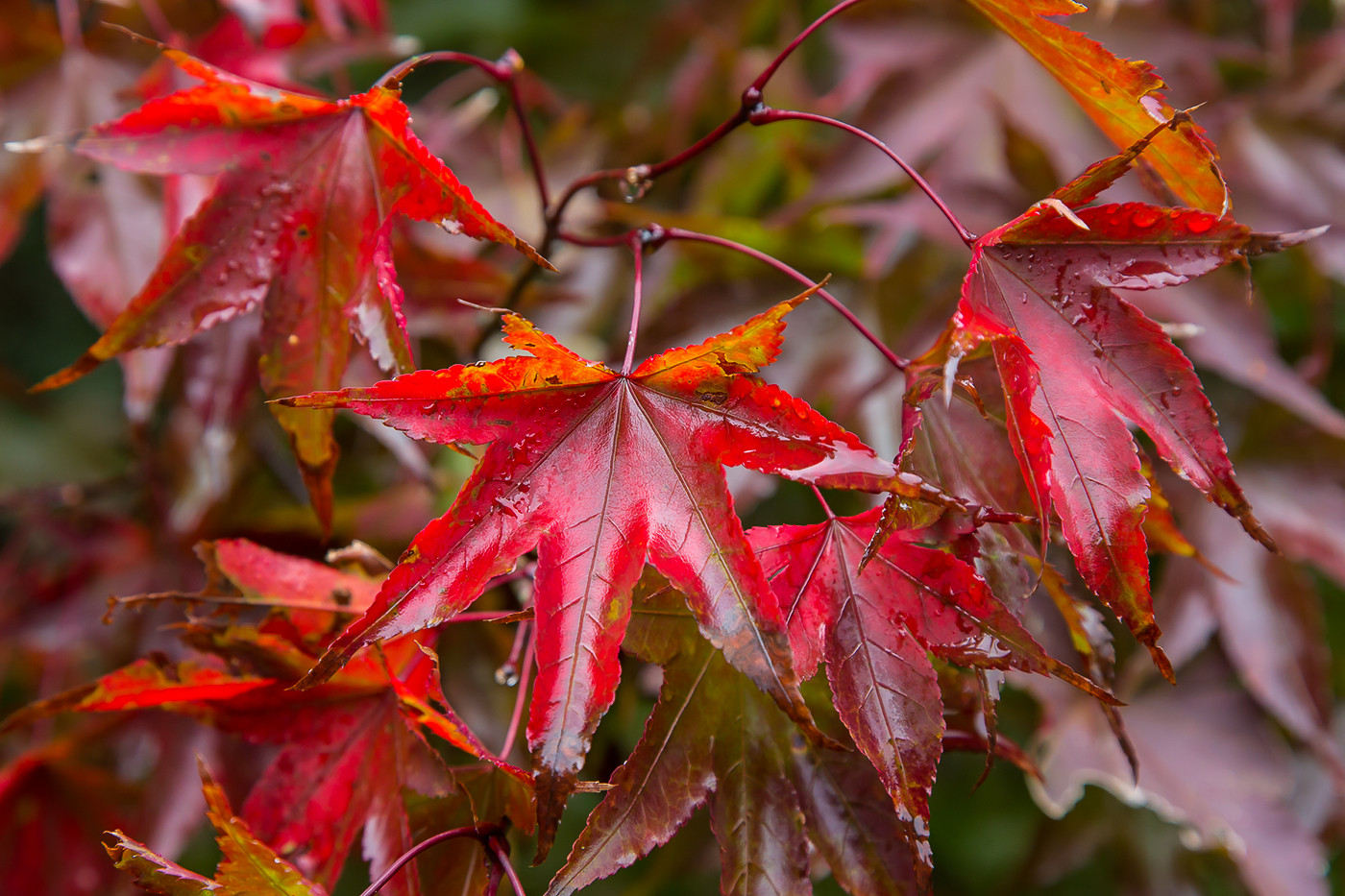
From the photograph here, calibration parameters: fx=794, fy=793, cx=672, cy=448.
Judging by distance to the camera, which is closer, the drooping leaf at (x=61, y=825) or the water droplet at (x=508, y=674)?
the water droplet at (x=508, y=674)

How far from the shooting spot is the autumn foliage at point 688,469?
0.34 m

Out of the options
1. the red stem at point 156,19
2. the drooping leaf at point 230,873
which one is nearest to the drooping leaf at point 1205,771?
the drooping leaf at point 230,873

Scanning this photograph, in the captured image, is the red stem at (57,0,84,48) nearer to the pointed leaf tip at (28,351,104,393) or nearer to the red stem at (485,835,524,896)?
the pointed leaf tip at (28,351,104,393)

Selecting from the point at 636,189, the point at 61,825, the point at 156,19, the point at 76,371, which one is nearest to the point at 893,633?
the point at 636,189

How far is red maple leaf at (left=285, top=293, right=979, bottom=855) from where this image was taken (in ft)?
1.04

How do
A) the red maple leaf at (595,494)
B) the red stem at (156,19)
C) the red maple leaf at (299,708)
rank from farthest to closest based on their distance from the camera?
the red stem at (156,19)
the red maple leaf at (299,708)
the red maple leaf at (595,494)

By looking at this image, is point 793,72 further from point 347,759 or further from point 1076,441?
point 347,759

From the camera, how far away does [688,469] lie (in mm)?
359

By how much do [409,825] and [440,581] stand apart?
0.16m

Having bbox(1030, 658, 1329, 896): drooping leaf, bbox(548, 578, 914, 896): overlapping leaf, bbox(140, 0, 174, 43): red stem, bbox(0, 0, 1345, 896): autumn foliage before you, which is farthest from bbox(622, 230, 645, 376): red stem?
bbox(140, 0, 174, 43): red stem

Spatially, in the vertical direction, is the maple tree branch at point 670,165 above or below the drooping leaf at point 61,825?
above

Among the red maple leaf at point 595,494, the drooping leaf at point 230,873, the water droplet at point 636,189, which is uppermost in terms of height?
the water droplet at point 636,189

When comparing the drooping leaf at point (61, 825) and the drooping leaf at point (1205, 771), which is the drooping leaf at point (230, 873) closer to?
the drooping leaf at point (61, 825)

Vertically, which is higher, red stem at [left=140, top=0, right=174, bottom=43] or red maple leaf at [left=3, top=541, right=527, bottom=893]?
red stem at [left=140, top=0, right=174, bottom=43]
